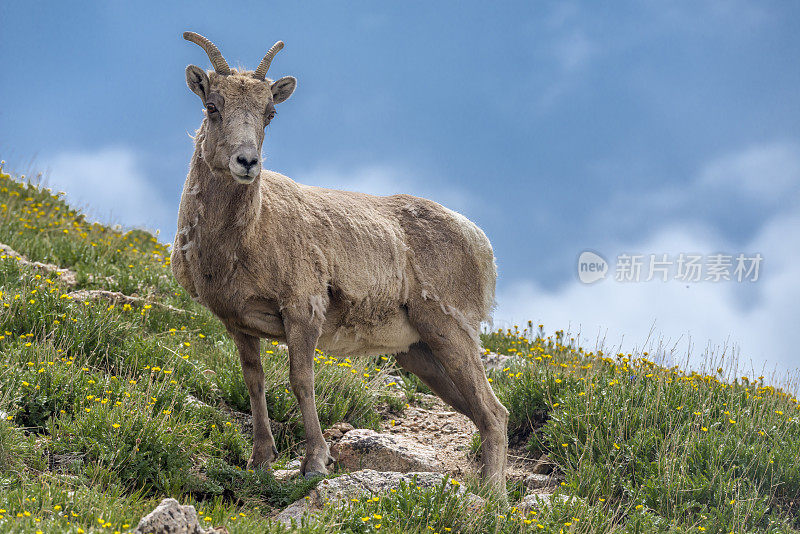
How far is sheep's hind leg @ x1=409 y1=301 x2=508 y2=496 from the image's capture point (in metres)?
7.22

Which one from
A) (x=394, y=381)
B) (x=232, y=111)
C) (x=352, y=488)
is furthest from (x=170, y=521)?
(x=394, y=381)

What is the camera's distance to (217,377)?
27.9ft

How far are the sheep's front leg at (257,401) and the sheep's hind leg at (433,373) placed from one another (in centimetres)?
151

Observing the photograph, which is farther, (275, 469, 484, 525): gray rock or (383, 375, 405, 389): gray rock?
(383, 375, 405, 389): gray rock

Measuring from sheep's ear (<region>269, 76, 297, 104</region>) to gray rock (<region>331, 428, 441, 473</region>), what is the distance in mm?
3111

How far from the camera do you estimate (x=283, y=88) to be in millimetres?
6449

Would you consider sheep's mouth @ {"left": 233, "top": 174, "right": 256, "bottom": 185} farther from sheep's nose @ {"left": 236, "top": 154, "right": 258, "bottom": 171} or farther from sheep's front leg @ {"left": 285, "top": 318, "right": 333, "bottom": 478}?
sheep's front leg @ {"left": 285, "top": 318, "right": 333, "bottom": 478}

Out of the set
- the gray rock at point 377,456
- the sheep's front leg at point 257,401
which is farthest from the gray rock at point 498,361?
the sheep's front leg at point 257,401

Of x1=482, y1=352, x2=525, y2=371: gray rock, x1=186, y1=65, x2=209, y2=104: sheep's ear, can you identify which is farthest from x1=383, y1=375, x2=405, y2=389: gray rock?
x1=186, y1=65, x2=209, y2=104: sheep's ear

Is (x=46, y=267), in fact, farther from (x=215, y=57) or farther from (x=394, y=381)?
(x=215, y=57)

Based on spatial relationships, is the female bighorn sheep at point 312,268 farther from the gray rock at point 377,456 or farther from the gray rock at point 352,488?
the gray rock at point 377,456

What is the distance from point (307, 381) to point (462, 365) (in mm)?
1724

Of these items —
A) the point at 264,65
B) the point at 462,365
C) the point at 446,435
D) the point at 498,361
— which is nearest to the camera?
the point at 264,65

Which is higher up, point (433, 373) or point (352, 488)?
point (433, 373)
